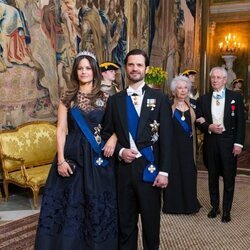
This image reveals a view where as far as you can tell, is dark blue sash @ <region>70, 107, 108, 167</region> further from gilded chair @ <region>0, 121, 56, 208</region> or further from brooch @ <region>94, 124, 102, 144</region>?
gilded chair @ <region>0, 121, 56, 208</region>

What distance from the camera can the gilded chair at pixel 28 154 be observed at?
18.8 feet

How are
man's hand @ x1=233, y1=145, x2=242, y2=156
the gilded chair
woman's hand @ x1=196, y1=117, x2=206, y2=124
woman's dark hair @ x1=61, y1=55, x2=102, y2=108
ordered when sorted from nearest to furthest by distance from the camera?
woman's dark hair @ x1=61, y1=55, x2=102, y2=108
man's hand @ x1=233, y1=145, x2=242, y2=156
woman's hand @ x1=196, y1=117, x2=206, y2=124
the gilded chair

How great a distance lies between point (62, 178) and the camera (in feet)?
10.4

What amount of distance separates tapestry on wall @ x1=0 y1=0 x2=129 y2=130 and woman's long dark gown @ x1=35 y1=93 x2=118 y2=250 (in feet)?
11.3

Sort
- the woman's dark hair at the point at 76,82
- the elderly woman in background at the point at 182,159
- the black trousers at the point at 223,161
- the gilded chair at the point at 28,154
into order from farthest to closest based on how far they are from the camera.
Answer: the gilded chair at the point at 28,154 < the elderly woman in background at the point at 182,159 < the black trousers at the point at 223,161 < the woman's dark hair at the point at 76,82

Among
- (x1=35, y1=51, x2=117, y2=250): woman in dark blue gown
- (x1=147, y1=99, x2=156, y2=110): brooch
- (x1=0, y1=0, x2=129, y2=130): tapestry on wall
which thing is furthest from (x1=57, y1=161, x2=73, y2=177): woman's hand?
(x1=0, y1=0, x2=129, y2=130): tapestry on wall

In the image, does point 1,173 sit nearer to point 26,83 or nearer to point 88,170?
point 26,83

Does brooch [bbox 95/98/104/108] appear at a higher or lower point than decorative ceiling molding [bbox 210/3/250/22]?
lower

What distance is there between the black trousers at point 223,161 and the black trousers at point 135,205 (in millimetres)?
1997

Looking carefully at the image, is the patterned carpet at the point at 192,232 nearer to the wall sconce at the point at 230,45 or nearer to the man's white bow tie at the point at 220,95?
the man's white bow tie at the point at 220,95

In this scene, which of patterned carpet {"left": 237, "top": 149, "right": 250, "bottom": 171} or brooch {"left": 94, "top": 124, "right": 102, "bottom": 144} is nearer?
brooch {"left": 94, "top": 124, "right": 102, "bottom": 144}

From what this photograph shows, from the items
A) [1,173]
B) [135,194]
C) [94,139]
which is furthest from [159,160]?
[1,173]

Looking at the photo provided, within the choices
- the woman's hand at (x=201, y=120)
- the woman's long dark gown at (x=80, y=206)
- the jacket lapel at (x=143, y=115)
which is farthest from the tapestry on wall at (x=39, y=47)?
the jacket lapel at (x=143, y=115)

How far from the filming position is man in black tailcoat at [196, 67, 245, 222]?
4926 mm
